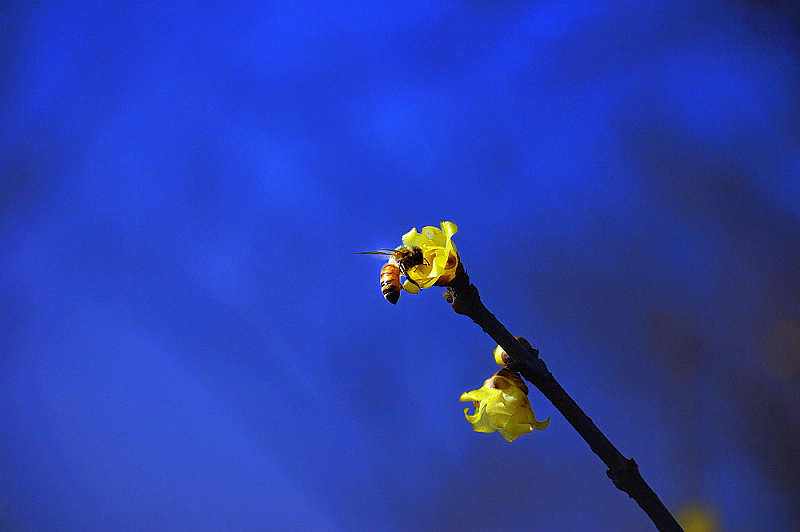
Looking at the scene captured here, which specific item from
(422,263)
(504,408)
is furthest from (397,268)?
(504,408)

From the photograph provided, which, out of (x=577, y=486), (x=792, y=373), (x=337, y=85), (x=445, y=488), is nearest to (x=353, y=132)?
(x=337, y=85)

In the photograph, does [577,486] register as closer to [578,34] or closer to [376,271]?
[376,271]

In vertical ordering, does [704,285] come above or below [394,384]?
below

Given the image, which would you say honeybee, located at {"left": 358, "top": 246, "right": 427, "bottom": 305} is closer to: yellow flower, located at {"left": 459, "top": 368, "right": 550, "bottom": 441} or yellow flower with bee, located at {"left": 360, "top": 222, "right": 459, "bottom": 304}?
yellow flower with bee, located at {"left": 360, "top": 222, "right": 459, "bottom": 304}

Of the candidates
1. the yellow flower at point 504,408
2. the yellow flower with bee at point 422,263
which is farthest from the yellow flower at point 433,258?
the yellow flower at point 504,408

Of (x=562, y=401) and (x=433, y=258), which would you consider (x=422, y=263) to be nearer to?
(x=433, y=258)

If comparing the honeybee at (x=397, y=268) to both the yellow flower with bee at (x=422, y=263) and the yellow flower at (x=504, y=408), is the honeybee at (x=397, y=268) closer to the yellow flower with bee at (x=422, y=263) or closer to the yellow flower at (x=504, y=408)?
the yellow flower with bee at (x=422, y=263)
